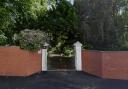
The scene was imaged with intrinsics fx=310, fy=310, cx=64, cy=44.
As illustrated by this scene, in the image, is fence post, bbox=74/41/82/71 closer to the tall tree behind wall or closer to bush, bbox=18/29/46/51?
the tall tree behind wall

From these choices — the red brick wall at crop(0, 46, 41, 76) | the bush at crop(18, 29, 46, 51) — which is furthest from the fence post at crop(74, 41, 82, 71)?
the red brick wall at crop(0, 46, 41, 76)

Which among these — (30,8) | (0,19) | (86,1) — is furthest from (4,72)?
(86,1)

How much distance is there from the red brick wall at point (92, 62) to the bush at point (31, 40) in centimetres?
311

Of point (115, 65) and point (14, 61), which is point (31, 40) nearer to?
point (14, 61)

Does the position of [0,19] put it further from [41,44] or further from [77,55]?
[77,55]

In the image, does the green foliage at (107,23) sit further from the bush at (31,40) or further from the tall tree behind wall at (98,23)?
the bush at (31,40)

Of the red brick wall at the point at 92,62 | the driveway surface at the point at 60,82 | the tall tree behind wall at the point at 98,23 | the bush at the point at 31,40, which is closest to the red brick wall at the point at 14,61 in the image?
the bush at the point at 31,40

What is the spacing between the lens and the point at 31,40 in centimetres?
1759

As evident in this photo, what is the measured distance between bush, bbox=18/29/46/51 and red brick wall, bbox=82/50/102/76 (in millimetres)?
3108

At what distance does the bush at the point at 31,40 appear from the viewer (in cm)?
1753

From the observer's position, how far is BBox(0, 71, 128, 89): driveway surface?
46.6 ft

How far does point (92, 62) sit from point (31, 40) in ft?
12.9

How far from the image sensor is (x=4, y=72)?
17.2 metres

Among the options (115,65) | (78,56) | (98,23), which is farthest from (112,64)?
(98,23)
